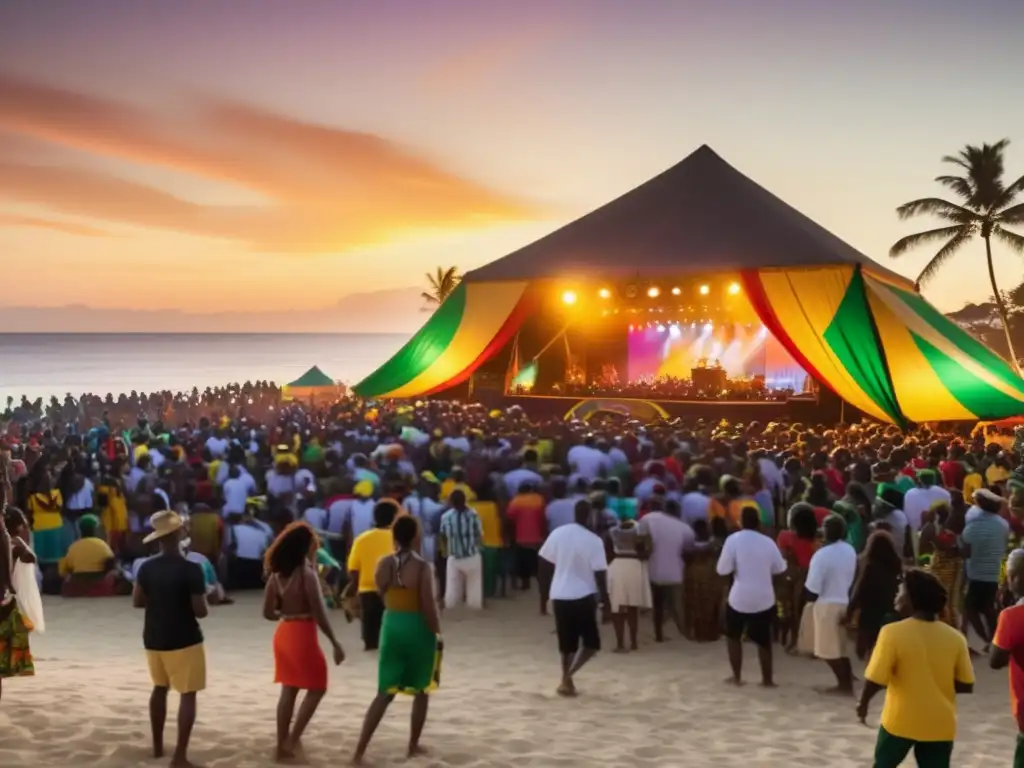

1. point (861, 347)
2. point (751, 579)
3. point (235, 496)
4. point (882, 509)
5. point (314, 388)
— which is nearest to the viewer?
point (751, 579)

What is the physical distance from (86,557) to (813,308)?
11.7 meters

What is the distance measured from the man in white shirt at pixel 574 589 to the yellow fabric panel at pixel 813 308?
9.99 meters

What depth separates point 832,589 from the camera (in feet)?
19.4

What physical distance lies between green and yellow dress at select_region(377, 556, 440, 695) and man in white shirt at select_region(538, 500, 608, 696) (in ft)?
5.04

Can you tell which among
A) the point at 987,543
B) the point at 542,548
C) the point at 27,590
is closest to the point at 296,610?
the point at 542,548

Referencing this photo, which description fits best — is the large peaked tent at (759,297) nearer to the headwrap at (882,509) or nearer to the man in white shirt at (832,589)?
the headwrap at (882,509)

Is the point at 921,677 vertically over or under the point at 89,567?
over

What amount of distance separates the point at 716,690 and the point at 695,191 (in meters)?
14.7

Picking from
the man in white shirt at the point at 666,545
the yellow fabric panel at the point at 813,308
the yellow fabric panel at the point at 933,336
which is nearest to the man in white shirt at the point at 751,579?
the man in white shirt at the point at 666,545

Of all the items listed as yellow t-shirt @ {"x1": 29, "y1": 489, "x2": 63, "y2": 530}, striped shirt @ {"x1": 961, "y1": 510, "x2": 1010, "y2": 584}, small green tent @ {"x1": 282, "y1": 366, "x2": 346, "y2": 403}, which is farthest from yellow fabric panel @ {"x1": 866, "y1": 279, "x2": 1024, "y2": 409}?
small green tent @ {"x1": 282, "y1": 366, "x2": 346, "y2": 403}

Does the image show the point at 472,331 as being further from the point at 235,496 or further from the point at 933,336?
the point at 235,496

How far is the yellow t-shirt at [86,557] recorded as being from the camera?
860cm

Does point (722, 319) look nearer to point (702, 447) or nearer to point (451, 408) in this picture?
point (451, 408)

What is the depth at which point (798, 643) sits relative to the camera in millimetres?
6672
